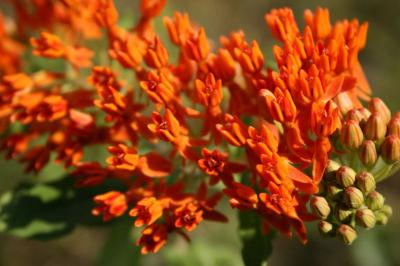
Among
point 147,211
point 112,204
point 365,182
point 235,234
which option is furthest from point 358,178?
point 235,234

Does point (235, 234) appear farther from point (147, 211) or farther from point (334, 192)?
point (334, 192)

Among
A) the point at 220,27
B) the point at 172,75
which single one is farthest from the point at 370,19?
the point at 172,75

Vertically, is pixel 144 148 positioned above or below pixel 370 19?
below

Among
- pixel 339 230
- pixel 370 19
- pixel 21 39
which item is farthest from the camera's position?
pixel 370 19

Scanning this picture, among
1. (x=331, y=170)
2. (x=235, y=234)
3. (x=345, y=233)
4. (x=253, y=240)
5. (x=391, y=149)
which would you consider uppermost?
(x=391, y=149)

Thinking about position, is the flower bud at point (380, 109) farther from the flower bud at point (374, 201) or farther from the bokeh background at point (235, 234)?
the bokeh background at point (235, 234)

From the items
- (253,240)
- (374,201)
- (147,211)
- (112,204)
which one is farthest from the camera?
(253,240)

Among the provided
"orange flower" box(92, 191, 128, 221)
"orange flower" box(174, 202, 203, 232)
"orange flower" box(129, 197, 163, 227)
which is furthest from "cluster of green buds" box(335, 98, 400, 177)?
"orange flower" box(92, 191, 128, 221)

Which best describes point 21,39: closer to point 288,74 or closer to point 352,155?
point 288,74
